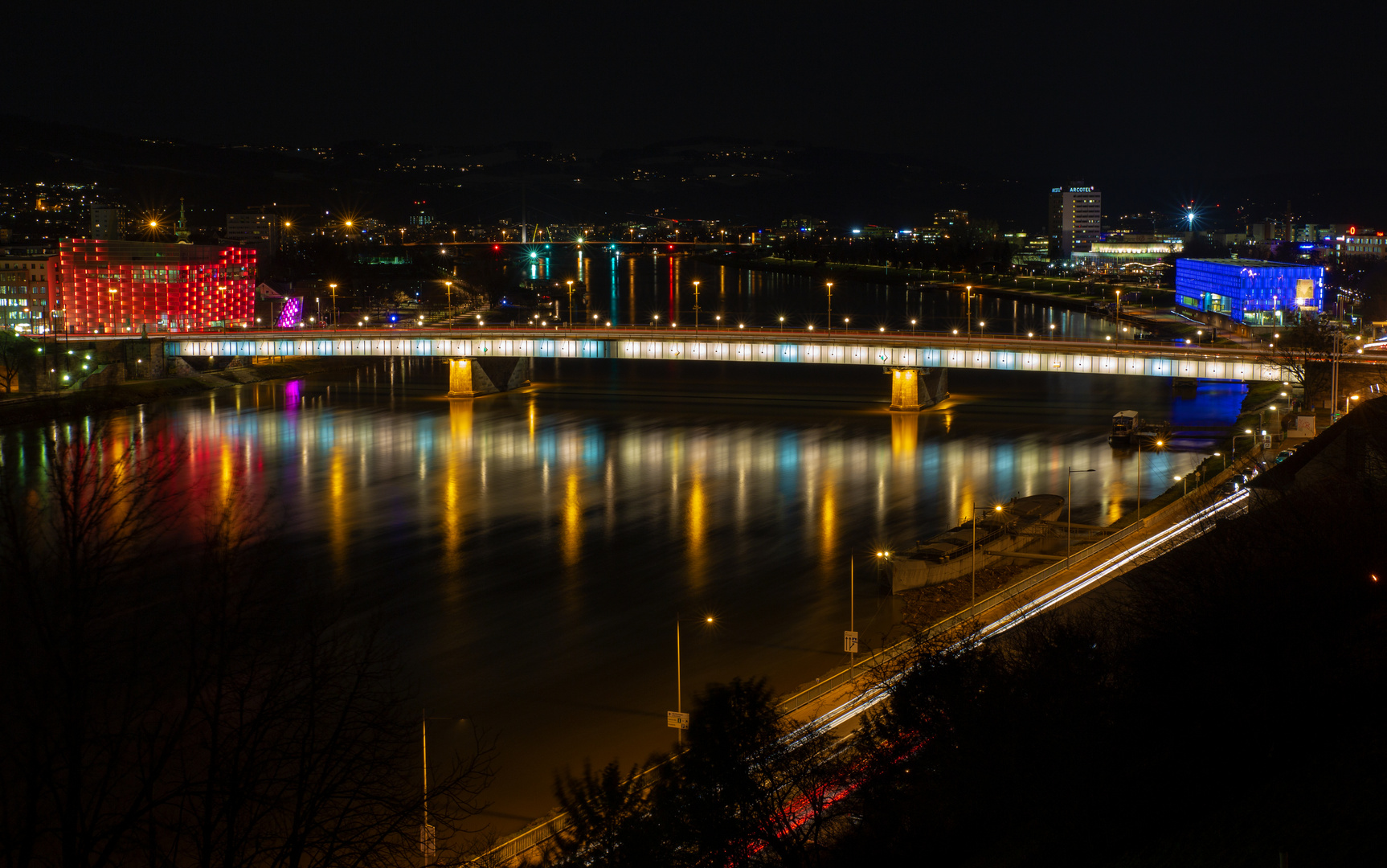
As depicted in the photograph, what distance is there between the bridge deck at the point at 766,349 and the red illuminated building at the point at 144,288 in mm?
6724

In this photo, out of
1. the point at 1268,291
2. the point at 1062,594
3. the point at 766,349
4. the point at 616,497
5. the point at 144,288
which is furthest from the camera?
the point at 1268,291

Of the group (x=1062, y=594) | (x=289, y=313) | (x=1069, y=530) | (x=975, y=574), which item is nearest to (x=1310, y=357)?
(x=1069, y=530)

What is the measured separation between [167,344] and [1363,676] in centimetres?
2323

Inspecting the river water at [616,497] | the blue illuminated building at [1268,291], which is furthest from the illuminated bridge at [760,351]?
the blue illuminated building at [1268,291]

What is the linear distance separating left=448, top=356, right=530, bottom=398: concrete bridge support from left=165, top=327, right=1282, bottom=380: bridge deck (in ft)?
1.13

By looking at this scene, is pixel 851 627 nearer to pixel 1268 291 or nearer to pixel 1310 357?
pixel 1310 357

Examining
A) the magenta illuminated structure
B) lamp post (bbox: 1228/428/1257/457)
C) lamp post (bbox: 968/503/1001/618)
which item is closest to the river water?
lamp post (bbox: 1228/428/1257/457)

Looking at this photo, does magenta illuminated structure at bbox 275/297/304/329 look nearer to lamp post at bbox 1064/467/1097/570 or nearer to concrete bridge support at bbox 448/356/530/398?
concrete bridge support at bbox 448/356/530/398

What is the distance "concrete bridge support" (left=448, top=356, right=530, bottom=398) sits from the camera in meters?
22.5

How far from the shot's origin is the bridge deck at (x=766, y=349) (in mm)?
19219

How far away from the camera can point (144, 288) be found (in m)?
30.9

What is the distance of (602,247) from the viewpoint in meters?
108

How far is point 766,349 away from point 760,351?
0.11m

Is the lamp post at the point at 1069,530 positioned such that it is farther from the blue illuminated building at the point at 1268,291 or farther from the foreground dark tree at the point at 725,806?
the blue illuminated building at the point at 1268,291
